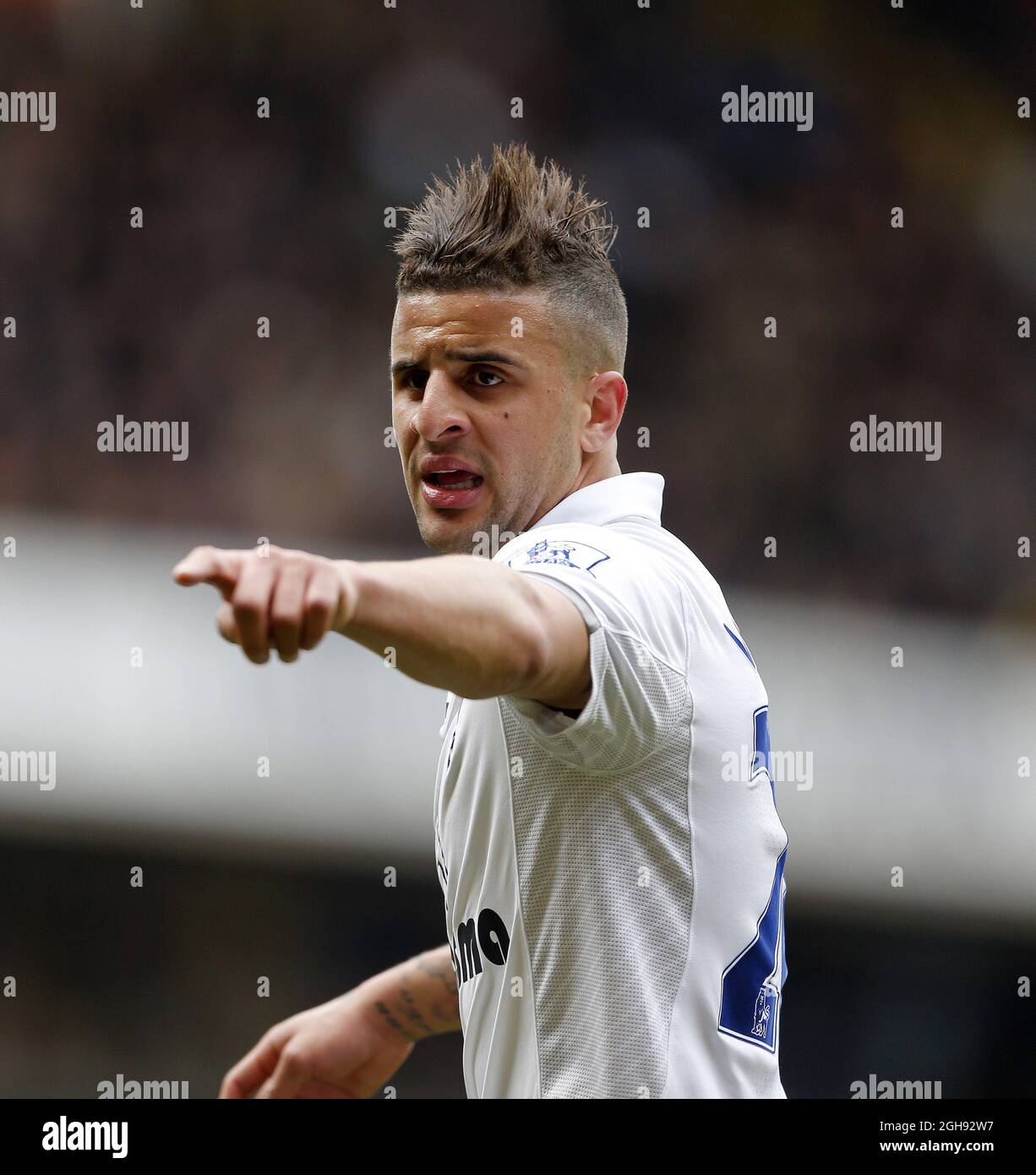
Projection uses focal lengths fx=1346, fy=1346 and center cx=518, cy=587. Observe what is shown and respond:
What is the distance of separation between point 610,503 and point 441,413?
0.33 meters

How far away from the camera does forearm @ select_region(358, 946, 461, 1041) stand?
2.50 meters

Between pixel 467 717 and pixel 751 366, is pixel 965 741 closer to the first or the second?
pixel 751 366

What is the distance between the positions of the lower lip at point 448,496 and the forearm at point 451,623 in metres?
0.73

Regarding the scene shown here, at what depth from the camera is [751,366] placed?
740cm

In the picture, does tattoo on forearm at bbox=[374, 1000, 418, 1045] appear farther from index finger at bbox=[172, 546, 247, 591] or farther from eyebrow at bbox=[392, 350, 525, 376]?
index finger at bbox=[172, 546, 247, 591]

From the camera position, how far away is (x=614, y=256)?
7254mm

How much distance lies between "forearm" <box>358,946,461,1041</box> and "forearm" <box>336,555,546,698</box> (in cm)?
111

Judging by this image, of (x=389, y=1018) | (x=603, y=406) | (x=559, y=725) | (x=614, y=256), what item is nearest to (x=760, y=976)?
(x=559, y=725)

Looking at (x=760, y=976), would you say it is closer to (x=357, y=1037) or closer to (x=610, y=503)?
(x=610, y=503)

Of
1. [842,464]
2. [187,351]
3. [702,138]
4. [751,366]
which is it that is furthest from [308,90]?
[842,464]

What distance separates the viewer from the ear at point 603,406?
2.42 m

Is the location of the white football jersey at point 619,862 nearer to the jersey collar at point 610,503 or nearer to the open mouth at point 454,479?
the jersey collar at point 610,503

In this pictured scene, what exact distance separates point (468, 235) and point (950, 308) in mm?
5911

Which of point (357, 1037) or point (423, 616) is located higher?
point (423, 616)
